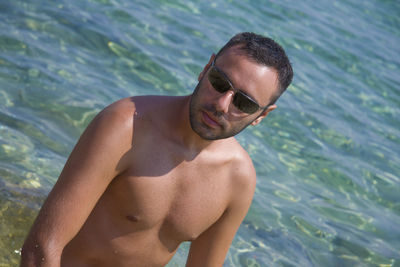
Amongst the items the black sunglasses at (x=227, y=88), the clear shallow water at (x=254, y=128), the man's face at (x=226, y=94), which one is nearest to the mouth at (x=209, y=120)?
the man's face at (x=226, y=94)

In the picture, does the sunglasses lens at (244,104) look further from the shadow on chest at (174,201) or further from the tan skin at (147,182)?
the shadow on chest at (174,201)

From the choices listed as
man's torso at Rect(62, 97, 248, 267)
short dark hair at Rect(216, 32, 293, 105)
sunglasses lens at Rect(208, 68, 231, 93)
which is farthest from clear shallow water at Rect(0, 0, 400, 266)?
short dark hair at Rect(216, 32, 293, 105)

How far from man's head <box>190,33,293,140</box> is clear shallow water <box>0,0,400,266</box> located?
1416 millimetres

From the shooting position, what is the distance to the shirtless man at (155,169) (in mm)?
2264

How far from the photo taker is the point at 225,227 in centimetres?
280

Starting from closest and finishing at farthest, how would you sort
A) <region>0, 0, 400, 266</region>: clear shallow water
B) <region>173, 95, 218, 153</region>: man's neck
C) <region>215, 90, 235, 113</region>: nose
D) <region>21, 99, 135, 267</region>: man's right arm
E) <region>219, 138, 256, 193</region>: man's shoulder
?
<region>21, 99, 135, 267</region>: man's right arm < <region>215, 90, 235, 113</region>: nose < <region>173, 95, 218, 153</region>: man's neck < <region>219, 138, 256, 193</region>: man's shoulder < <region>0, 0, 400, 266</region>: clear shallow water

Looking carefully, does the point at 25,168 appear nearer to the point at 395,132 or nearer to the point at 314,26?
the point at 395,132

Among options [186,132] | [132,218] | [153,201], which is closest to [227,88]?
[186,132]

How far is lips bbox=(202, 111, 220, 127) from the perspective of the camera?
2443mm

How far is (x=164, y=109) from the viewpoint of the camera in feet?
8.25

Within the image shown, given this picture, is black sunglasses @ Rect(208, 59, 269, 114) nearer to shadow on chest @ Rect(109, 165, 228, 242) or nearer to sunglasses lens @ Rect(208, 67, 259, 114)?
sunglasses lens @ Rect(208, 67, 259, 114)

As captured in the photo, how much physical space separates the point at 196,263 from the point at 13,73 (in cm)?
319

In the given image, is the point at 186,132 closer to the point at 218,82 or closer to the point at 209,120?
the point at 209,120

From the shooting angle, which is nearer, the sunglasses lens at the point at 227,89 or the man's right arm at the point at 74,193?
the man's right arm at the point at 74,193
